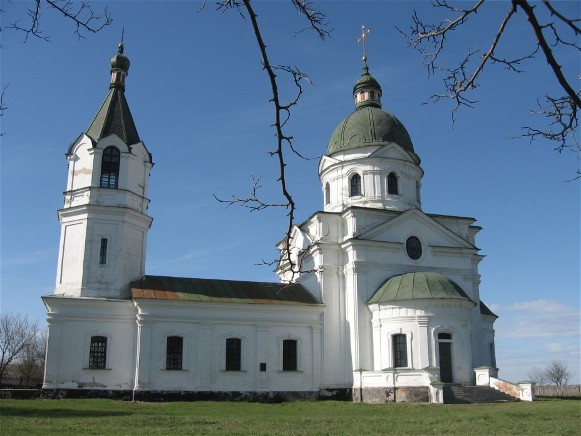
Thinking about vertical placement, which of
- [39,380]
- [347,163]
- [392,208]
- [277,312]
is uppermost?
[347,163]

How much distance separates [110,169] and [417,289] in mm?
16129

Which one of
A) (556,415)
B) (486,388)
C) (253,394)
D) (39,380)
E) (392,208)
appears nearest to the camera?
(556,415)

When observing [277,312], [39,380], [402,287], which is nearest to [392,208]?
[402,287]

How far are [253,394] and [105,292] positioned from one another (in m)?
8.57

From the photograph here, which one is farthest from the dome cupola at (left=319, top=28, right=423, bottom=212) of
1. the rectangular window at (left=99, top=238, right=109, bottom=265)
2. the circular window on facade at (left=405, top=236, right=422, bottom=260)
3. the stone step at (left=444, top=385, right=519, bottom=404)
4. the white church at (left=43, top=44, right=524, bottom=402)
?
the rectangular window at (left=99, top=238, right=109, bottom=265)

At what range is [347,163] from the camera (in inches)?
1371

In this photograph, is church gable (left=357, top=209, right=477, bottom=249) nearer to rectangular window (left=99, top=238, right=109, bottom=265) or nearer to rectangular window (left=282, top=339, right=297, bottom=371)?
rectangular window (left=282, top=339, right=297, bottom=371)

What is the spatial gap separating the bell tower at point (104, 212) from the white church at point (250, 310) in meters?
0.06

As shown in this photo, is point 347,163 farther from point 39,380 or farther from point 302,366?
point 39,380

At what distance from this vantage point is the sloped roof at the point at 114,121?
30.2 m

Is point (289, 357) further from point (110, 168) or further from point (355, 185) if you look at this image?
point (110, 168)

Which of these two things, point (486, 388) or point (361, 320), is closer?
point (486, 388)

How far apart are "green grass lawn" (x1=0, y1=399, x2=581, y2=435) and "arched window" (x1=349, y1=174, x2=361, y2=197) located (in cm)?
1444

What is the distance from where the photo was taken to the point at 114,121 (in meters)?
30.7
